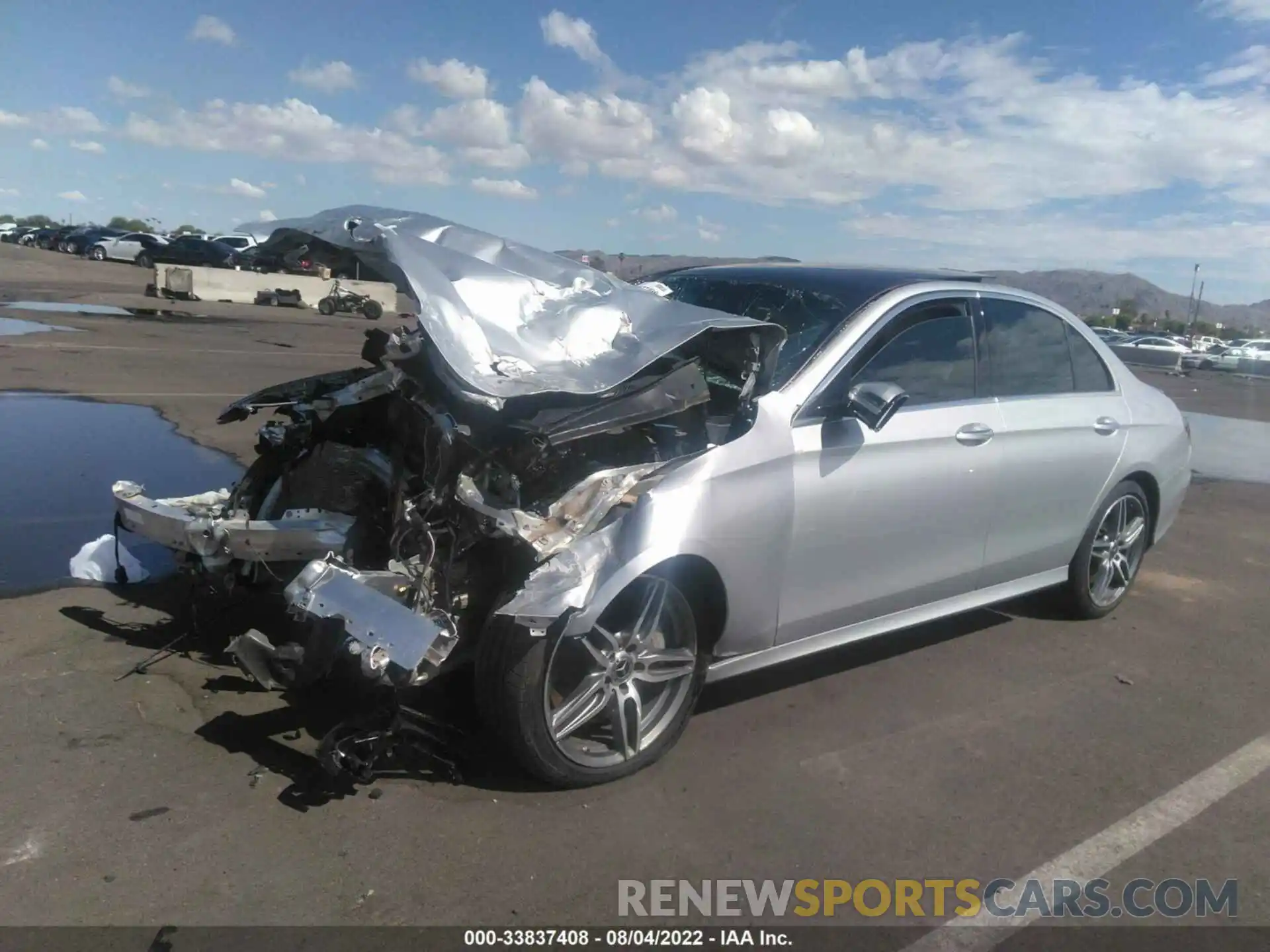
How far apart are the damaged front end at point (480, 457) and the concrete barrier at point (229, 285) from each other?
24.3m

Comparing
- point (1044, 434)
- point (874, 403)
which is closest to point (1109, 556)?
point (1044, 434)

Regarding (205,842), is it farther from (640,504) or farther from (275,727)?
(640,504)

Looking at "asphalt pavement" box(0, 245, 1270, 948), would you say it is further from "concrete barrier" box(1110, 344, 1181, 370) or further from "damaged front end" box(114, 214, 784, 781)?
"concrete barrier" box(1110, 344, 1181, 370)

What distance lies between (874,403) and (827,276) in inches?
37.9

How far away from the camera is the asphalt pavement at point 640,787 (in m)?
3.05

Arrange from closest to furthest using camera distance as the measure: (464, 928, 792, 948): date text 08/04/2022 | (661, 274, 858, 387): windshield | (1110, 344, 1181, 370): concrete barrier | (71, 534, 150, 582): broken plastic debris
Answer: (464, 928, 792, 948): date text 08/04/2022
(661, 274, 858, 387): windshield
(71, 534, 150, 582): broken plastic debris
(1110, 344, 1181, 370): concrete barrier

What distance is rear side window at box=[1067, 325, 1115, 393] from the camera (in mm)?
5527

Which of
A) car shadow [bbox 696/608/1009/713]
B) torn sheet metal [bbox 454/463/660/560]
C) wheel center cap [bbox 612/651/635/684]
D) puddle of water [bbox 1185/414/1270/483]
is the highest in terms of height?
torn sheet metal [bbox 454/463/660/560]

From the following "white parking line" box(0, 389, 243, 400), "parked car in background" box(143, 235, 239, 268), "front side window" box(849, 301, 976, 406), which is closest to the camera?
"front side window" box(849, 301, 976, 406)

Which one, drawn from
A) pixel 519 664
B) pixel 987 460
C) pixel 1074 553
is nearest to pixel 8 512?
pixel 519 664

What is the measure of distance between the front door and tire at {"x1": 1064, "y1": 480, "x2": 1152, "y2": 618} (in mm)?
1106

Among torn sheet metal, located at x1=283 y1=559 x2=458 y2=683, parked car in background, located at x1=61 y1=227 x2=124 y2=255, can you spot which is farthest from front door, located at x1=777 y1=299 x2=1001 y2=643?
parked car in background, located at x1=61 y1=227 x2=124 y2=255

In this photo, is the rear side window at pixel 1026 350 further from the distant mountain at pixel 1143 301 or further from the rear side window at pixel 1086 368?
the distant mountain at pixel 1143 301

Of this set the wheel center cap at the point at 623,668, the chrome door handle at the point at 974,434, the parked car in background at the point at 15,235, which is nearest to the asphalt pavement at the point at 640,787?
the wheel center cap at the point at 623,668
